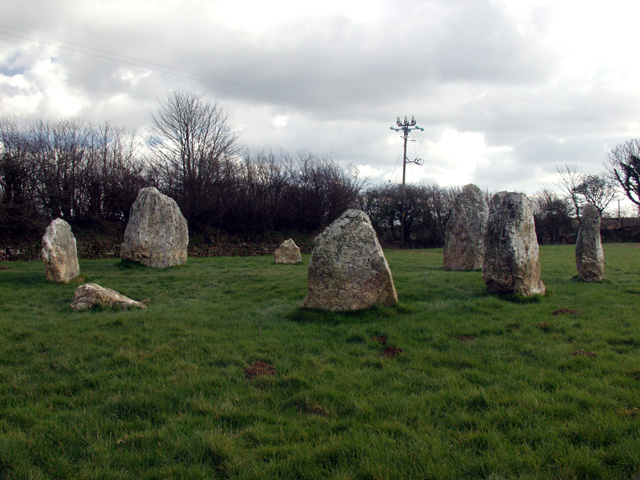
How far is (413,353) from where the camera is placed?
18.7 feet

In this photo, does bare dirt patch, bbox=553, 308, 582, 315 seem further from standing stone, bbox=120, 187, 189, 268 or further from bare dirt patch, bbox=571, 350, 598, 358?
standing stone, bbox=120, 187, 189, 268

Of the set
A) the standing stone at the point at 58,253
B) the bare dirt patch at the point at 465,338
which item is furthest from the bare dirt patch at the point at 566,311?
the standing stone at the point at 58,253

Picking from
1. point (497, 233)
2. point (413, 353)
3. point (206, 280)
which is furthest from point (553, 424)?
point (206, 280)

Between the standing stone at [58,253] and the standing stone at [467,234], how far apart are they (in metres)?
11.8

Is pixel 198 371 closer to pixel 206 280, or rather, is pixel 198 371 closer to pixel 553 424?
pixel 553 424

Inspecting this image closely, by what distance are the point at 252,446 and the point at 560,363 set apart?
12.4 feet

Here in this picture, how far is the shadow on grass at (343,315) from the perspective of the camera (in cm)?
747

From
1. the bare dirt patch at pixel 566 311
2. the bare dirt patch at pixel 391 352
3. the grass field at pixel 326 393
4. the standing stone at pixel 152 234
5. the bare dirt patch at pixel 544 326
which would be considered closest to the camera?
the grass field at pixel 326 393

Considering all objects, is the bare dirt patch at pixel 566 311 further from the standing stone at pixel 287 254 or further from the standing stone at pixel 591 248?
the standing stone at pixel 287 254

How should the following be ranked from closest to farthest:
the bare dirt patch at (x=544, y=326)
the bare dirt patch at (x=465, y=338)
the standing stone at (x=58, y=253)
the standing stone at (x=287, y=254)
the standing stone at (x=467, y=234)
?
the bare dirt patch at (x=465, y=338), the bare dirt patch at (x=544, y=326), the standing stone at (x=58, y=253), the standing stone at (x=467, y=234), the standing stone at (x=287, y=254)

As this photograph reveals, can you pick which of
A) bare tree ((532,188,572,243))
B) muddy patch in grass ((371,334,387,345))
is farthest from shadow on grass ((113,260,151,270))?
bare tree ((532,188,572,243))

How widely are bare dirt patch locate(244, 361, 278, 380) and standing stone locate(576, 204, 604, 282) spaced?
982 cm

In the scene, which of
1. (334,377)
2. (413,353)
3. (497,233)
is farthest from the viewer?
(497,233)

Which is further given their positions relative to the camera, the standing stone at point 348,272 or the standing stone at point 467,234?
the standing stone at point 467,234
